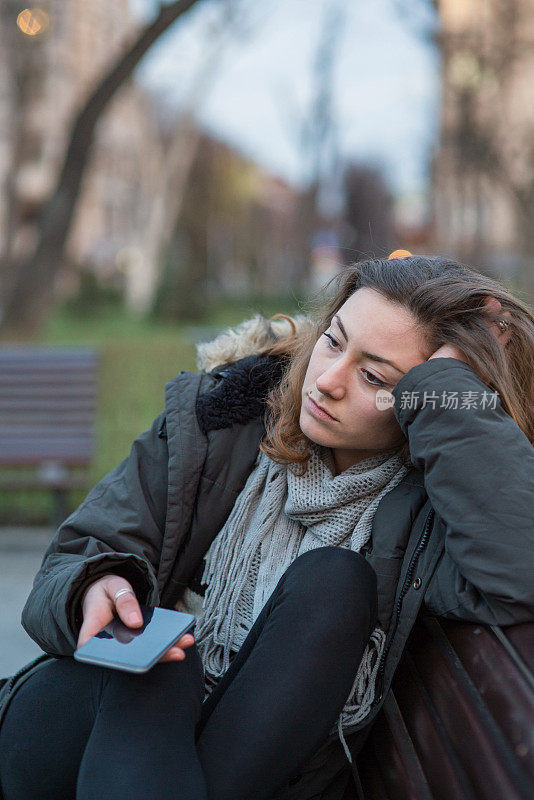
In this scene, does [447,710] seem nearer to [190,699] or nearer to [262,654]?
[262,654]

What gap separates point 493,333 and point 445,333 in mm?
114

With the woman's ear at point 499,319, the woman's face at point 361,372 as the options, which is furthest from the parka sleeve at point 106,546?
the woman's ear at point 499,319

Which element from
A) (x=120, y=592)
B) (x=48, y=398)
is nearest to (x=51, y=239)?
(x=48, y=398)

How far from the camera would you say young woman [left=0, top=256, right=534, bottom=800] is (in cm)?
167

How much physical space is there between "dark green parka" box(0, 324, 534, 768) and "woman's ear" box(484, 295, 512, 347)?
187 millimetres

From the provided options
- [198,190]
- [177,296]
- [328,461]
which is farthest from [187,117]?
[328,461]

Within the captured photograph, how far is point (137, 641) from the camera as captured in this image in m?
1.70

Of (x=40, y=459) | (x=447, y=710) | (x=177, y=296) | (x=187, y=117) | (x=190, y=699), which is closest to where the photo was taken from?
(x=447, y=710)

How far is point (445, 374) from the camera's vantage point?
187 centimetres

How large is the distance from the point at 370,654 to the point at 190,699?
0.39m

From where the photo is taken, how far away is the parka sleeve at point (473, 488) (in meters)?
1.66

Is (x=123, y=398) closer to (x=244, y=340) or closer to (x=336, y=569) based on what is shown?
(x=244, y=340)

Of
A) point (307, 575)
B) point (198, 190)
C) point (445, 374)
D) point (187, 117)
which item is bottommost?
point (198, 190)

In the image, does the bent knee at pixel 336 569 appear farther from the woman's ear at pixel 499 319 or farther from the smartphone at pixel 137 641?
the woman's ear at pixel 499 319
